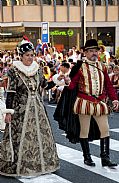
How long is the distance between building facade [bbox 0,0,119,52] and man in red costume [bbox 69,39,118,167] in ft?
118

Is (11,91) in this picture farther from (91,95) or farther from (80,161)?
(80,161)

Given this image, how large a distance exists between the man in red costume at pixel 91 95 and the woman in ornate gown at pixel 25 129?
0.53 meters

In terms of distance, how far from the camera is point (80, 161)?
6324 millimetres

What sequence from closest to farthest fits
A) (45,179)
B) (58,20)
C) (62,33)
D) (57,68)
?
(45,179)
(57,68)
(58,20)
(62,33)

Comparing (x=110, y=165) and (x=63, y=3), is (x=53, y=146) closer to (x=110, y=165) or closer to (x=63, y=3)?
(x=110, y=165)

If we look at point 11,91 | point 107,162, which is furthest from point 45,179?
point 11,91

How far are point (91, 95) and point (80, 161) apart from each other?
3.63 ft

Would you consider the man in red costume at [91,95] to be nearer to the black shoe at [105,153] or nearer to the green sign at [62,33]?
the black shoe at [105,153]

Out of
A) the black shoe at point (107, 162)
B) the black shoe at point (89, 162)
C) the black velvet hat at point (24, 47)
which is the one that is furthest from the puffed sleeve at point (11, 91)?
the black shoe at point (107, 162)

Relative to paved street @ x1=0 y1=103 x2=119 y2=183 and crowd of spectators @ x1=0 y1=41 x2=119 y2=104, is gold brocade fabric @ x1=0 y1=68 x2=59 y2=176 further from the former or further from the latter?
crowd of spectators @ x1=0 y1=41 x2=119 y2=104

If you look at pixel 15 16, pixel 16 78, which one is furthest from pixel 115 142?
pixel 15 16

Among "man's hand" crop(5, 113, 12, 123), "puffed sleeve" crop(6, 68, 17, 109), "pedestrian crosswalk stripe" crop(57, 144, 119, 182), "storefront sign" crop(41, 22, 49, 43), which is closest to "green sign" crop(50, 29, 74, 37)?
"storefront sign" crop(41, 22, 49, 43)

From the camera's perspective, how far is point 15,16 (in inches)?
1679

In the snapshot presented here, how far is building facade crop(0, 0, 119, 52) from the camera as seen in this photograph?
4259cm
